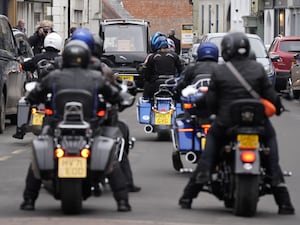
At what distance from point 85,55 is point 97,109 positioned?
0.50 meters

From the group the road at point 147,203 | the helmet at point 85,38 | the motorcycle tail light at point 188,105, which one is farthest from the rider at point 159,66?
the helmet at point 85,38

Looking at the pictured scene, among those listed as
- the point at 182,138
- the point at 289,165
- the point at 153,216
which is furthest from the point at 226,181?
the point at 289,165

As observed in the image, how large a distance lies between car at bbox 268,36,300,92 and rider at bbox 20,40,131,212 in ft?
78.7

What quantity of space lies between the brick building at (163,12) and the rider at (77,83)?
303 ft

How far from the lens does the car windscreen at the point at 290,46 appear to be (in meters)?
36.9

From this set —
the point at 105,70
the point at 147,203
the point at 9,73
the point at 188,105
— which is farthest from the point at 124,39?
the point at 105,70

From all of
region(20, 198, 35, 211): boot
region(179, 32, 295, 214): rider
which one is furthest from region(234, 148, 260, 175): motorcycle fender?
region(20, 198, 35, 211): boot

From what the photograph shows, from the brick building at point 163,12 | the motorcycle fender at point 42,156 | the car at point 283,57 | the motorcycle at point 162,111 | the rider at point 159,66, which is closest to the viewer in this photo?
the motorcycle fender at point 42,156

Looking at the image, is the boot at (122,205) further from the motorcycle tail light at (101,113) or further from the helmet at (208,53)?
the helmet at (208,53)

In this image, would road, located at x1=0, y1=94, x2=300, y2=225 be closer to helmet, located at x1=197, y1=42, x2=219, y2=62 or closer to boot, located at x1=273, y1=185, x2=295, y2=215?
boot, located at x1=273, y1=185, x2=295, y2=215

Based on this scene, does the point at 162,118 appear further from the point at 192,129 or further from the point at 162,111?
the point at 192,129

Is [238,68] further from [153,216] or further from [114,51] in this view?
[114,51]

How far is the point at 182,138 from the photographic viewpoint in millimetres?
14266

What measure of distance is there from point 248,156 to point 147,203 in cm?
188
